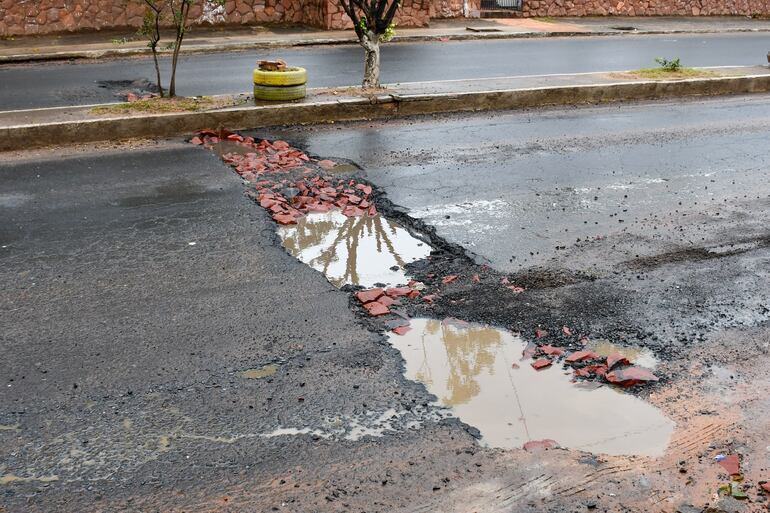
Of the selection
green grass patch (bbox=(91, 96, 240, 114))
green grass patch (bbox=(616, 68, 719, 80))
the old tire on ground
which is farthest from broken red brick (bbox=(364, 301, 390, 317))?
green grass patch (bbox=(616, 68, 719, 80))

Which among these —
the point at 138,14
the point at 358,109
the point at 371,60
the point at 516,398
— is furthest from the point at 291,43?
the point at 516,398

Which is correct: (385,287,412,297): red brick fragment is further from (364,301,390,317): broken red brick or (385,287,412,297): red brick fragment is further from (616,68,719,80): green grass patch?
(616,68,719,80): green grass patch

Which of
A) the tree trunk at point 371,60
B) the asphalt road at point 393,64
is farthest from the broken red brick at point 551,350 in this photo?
the asphalt road at point 393,64

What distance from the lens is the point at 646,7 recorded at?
92.1ft

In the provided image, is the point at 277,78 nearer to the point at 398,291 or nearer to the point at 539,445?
the point at 398,291

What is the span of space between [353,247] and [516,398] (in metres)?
2.62

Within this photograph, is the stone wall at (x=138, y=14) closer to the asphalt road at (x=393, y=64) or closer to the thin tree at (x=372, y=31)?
the asphalt road at (x=393, y=64)

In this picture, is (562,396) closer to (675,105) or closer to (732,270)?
(732,270)

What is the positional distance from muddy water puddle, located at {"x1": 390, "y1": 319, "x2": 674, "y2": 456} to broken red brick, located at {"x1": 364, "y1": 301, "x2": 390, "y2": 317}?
287mm

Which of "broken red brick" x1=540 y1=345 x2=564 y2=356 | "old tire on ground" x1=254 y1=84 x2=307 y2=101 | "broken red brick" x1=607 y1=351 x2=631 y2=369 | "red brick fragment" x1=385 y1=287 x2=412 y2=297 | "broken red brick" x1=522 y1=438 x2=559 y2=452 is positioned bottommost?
"broken red brick" x1=522 y1=438 x2=559 y2=452

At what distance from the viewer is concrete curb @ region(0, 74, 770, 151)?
35.1 ft

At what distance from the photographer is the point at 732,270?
6867mm

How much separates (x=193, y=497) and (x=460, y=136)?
8081mm

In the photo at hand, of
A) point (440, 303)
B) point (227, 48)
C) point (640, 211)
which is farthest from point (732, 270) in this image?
point (227, 48)
